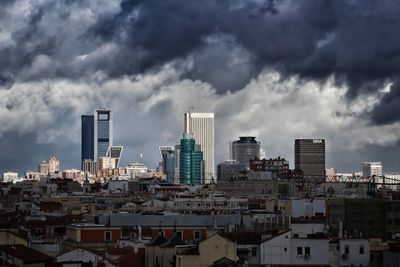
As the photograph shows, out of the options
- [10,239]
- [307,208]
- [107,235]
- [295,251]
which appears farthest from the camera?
[307,208]

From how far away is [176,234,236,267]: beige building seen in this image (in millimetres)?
62781

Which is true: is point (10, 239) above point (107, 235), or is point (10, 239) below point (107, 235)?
below

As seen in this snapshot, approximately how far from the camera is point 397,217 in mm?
99875

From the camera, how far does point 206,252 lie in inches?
2525

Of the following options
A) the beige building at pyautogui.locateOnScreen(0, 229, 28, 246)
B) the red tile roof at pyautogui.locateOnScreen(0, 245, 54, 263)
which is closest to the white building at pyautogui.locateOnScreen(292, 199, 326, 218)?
the beige building at pyautogui.locateOnScreen(0, 229, 28, 246)

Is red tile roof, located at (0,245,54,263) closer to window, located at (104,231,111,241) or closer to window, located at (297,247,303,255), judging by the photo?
window, located at (297,247,303,255)

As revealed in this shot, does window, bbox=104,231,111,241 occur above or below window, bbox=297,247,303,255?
above

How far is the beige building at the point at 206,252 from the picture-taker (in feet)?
206

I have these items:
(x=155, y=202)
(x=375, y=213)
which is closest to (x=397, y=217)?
(x=375, y=213)

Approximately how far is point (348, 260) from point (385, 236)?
28058 millimetres

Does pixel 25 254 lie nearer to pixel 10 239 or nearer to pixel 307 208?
pixel 10 239

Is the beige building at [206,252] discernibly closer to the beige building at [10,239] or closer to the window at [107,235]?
the beige building at [10,239]

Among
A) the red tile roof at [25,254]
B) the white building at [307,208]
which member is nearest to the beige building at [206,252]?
the red tile roof at [25,254]

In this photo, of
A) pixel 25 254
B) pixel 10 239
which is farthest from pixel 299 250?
pixel 10 239
